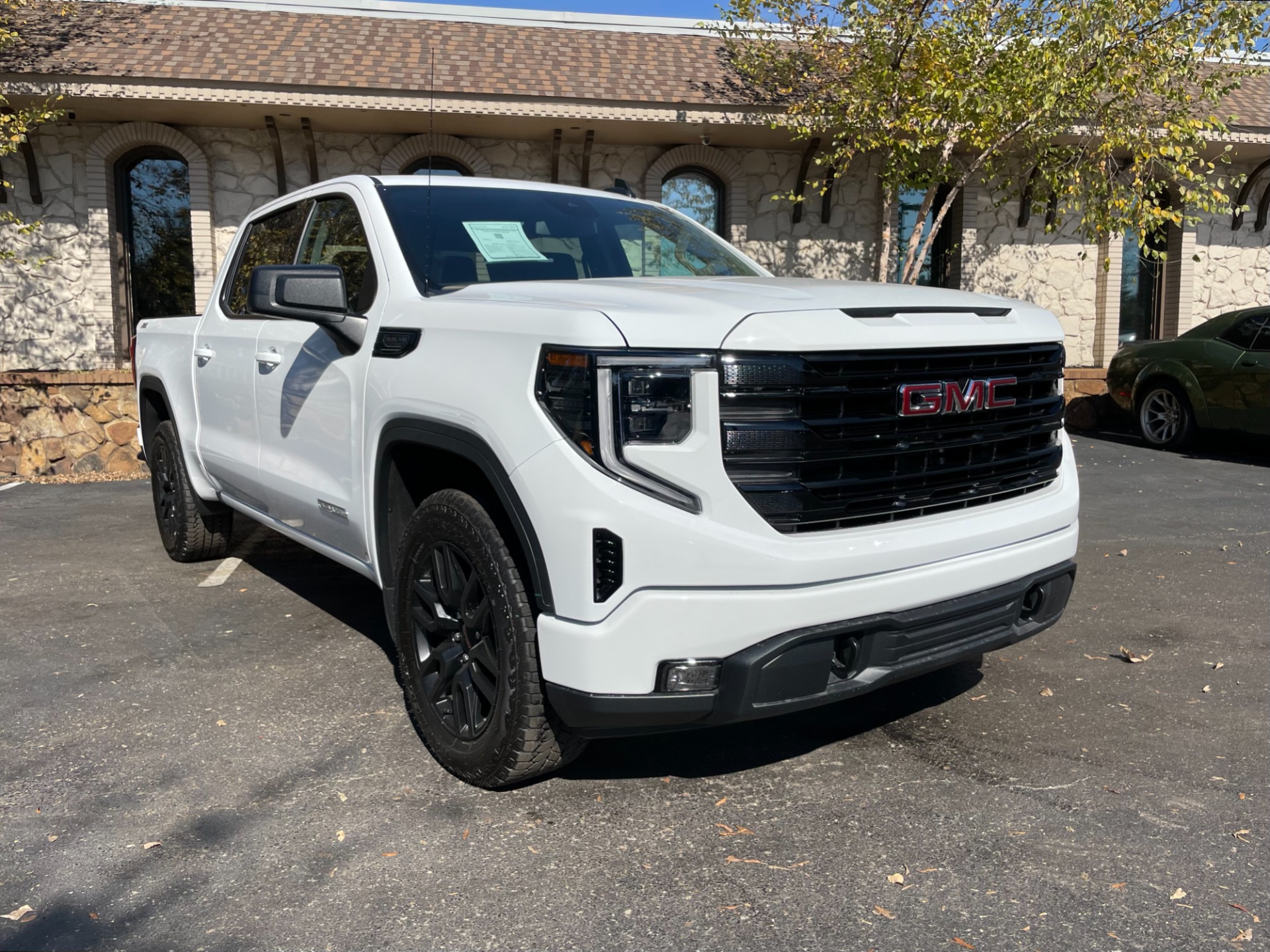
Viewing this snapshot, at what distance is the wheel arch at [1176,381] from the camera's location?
36.3ft

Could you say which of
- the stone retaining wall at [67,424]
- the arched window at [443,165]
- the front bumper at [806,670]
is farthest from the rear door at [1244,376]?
the stone retaining wall at [67,424]

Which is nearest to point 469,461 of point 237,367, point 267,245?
point 237,367

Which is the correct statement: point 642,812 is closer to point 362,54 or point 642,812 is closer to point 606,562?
point 606,562

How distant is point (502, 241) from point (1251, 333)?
9507 millimetres

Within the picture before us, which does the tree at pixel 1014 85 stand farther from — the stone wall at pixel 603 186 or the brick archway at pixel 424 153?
the brick archway at pixel 424 153

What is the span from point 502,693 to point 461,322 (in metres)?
1.06

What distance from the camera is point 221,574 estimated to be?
20.2 feet

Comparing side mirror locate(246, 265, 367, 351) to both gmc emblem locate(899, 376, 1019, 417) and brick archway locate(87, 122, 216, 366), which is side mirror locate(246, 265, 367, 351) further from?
brick archway locate(87, 122, 216, 366)

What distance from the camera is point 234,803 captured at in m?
3.17

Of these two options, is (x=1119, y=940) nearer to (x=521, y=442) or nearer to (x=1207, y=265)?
(x=521, y=442)

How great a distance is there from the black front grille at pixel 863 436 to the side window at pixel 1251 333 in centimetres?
880

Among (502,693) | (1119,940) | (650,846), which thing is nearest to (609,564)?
(502,693)

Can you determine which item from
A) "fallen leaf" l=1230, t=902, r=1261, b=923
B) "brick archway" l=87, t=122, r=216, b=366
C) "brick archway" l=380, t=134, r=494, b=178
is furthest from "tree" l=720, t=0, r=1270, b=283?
"fallen leaf" l=1230, t=902, r=1261, b=923

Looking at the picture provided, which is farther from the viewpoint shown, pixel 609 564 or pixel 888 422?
pixel 888 422
